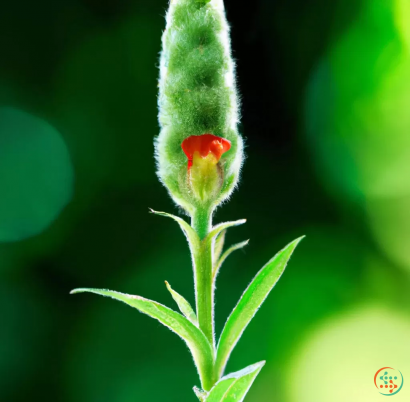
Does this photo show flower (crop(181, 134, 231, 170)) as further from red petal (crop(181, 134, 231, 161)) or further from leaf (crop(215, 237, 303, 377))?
leaf (crop(215, 237, 303, 377))

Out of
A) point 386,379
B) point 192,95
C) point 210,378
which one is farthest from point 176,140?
point 386,379

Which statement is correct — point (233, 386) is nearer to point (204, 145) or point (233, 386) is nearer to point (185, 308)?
point (185, 308)

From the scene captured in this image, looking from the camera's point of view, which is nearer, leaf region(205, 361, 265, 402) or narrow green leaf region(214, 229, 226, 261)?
→ leaf region(205, 361, 265, 402)

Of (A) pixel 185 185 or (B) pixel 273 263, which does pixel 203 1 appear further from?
(B) pixel 273 263

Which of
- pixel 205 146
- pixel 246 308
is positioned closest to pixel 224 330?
pixel 246 308

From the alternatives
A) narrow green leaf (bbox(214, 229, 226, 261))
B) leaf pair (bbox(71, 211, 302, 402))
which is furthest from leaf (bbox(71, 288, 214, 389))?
narrow green leaf (bbox(214, 229, 226, 261))

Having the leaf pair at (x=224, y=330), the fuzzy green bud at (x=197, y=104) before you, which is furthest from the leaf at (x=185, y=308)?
the fuzzy green bud at (x=197, y=104)

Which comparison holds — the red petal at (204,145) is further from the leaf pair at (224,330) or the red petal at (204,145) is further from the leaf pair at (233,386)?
the leaf pair at (233,386)
